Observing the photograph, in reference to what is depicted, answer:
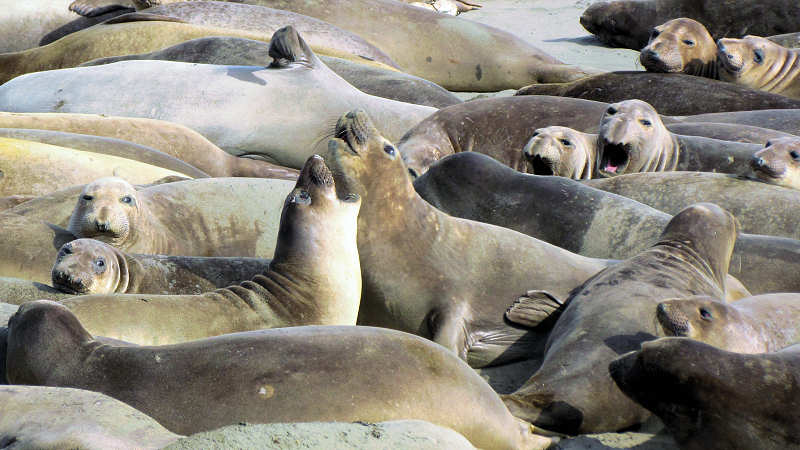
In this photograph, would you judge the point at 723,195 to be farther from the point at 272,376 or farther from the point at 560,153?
the point at 272,376

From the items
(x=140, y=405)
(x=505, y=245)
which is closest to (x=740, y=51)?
(x=505, y=245)

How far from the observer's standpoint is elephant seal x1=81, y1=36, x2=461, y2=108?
797cm

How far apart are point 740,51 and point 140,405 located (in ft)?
22.0

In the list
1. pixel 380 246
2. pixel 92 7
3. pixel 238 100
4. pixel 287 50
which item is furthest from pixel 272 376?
pixel 92 7

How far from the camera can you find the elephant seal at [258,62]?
7.97 metres

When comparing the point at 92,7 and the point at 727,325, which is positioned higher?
the point at 727,325

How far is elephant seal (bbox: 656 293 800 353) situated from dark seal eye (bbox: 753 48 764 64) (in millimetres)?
5018

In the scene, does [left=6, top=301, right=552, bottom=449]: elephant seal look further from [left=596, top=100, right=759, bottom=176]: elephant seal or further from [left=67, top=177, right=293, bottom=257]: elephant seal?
[left=596, top=100, right=759, bottom=176]: elephant seal

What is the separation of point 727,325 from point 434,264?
121cm

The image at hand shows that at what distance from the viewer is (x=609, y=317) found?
3629 millimetres

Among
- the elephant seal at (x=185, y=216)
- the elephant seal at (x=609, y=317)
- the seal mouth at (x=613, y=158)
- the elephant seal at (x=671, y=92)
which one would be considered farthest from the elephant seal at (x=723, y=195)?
the elephant seal at (x=671, y=92)

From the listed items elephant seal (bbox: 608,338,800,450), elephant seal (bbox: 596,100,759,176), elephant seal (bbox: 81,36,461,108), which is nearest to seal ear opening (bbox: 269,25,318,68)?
elephant seal (bbox: 81,36,461,108)

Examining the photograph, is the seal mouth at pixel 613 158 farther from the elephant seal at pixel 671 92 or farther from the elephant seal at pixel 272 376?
the elephant seal at pixel 272 376

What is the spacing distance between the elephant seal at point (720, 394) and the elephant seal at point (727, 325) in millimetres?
430
